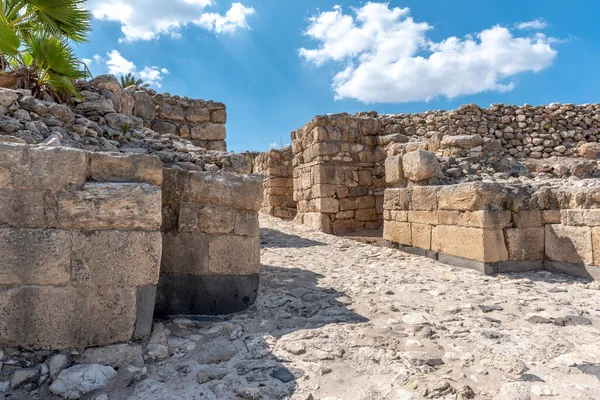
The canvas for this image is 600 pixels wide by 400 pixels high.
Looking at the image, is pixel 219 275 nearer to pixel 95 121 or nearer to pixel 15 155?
pixel 15 155

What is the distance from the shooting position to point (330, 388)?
81.9 inches

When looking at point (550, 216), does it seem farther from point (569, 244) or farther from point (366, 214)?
point (366, 214)

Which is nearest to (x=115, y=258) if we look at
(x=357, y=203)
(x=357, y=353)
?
(x=357, y=353)

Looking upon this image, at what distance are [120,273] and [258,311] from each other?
A: 53.0 inches

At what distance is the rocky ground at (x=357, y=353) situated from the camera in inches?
80.7

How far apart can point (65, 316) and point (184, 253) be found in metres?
1.05

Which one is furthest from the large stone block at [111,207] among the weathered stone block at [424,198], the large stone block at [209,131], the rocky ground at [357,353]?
the large stone block at [209,131]

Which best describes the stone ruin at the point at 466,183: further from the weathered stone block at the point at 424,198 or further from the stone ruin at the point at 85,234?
the stone ruin at the point at 85,234

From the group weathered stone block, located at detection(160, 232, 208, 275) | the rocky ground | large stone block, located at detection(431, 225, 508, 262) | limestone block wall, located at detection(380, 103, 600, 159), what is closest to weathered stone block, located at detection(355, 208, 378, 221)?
limestone block wall, located at detection(380, 103, 600, 159)

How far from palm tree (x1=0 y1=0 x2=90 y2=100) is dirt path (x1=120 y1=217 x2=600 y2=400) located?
252cm

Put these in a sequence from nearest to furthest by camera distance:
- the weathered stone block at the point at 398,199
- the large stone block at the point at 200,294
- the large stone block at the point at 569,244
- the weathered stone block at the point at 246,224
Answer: the large stone block at the point at 200,294, the weathered stone block at the point at 246,224, the large stone block at the point at 569,244, the weathered stone block at the point at 398,199

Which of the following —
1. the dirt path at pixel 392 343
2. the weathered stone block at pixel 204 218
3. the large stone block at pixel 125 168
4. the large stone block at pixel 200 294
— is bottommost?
the dirt path at pixel 392 343

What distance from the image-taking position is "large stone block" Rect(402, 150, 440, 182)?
5912mm

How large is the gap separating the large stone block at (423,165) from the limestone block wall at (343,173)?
266cm
